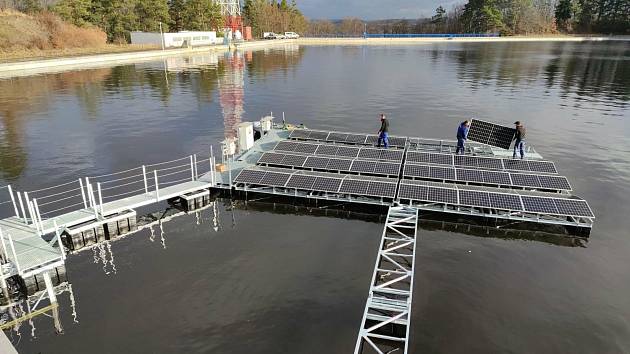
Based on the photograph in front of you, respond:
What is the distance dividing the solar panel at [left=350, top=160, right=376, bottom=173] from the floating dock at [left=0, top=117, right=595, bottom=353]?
6 cm

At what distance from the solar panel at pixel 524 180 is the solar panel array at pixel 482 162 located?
102 centimetres

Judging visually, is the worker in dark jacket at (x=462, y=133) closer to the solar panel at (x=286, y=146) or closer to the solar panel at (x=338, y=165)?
the solar panel at (x=338, y=165)

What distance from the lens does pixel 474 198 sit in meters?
20.9

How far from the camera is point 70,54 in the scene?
9806cm

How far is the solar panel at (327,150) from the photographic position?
27.2m

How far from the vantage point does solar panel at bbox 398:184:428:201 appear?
2134cm

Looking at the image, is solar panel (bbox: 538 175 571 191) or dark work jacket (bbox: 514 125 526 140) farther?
dark work jacket (bbox: 514 125 526 140)

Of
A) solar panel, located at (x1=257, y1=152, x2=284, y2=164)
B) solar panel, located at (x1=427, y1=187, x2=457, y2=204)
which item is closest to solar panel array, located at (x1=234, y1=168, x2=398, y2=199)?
solar panel, located at (x1=257, y1=152, x2=284, y2=164)

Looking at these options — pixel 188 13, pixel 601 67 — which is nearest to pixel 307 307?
pixel 601 67

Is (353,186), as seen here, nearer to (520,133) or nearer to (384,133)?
(384,133)

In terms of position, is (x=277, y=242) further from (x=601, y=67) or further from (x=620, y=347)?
(x=601, y=67)

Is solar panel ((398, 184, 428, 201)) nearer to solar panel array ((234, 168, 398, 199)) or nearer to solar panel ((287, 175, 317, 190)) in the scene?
solar panel array ((234, 168, 398, 199))

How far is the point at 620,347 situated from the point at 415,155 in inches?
624

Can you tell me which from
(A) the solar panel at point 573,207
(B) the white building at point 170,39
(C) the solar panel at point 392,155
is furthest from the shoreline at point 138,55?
(A) the solar panel at point 573,207
